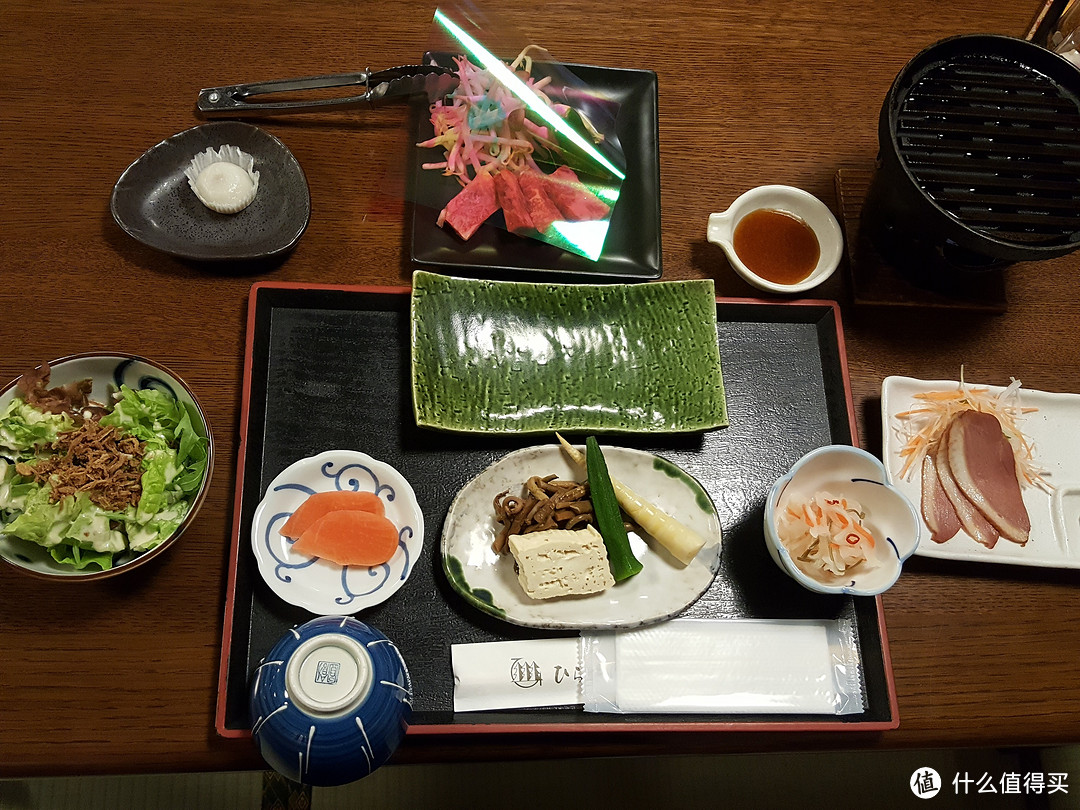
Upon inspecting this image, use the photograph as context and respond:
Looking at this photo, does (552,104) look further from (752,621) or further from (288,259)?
(752,621)

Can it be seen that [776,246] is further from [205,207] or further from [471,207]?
[205,207]

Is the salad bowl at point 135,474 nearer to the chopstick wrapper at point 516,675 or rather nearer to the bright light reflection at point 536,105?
the chopstick wrapper at point 516,675

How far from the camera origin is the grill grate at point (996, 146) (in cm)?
154

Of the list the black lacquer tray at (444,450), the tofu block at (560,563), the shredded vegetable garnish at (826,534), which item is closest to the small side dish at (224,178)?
the black lacquer tray at (444,450)

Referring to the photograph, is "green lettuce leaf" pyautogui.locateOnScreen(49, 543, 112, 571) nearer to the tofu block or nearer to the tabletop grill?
the tofu block

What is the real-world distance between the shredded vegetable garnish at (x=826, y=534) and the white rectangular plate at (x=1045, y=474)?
13cm

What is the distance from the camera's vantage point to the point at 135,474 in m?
1.38

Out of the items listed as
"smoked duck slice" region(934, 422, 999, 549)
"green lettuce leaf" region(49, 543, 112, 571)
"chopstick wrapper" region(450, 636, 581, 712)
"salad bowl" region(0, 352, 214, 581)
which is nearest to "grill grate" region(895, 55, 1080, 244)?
"smoked duck slice" region(934, 422, 999, 549)

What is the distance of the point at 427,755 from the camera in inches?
53.9

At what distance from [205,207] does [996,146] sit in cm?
176

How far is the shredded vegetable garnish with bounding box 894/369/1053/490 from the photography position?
158 centimetres

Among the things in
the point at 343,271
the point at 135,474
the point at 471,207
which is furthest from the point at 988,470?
the point at 135,474

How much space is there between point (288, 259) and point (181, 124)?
0.48 metres

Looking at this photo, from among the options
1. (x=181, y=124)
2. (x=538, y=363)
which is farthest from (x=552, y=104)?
(x=181, y=124)
